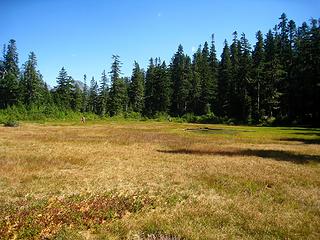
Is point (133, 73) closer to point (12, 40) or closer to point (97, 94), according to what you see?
point (97, 94)

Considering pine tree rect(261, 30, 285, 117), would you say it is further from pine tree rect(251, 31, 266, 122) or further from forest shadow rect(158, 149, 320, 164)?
forest shadow rect(158, 149, 320, 164)

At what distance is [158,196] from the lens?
16516 mm

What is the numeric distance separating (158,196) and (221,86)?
336 ft

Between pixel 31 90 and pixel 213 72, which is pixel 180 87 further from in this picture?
pixel 31 90

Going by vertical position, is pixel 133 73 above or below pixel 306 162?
above

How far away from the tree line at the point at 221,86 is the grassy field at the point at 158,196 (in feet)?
197

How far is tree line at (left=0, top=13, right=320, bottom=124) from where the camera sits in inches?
3499

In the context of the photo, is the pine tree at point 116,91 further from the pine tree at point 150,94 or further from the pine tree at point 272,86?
the pine tree at point 272,86

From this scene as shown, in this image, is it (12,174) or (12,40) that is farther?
(12,40)

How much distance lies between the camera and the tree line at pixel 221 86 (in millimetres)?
88875

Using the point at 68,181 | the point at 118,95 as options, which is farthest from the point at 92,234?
the point at 118,95

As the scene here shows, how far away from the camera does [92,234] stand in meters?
11.9

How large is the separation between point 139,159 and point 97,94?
465 ft

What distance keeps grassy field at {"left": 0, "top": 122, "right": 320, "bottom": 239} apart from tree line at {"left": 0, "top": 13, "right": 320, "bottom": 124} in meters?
60.0
